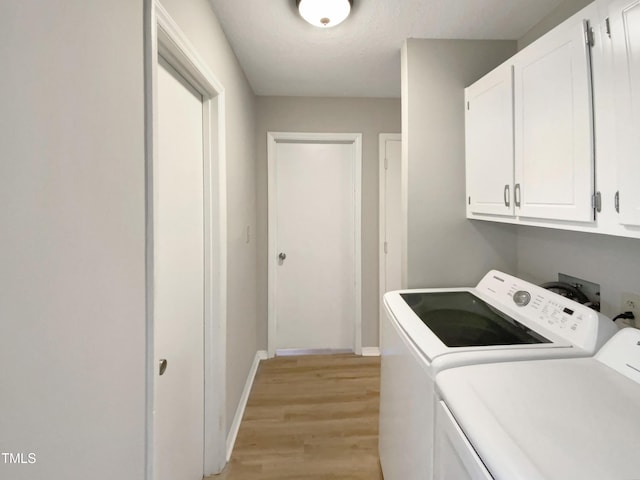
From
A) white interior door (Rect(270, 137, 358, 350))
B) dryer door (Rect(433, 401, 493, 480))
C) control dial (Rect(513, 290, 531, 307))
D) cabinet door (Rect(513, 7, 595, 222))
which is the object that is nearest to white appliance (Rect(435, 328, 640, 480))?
dryer door (Rect(433, 401, 493, 480))

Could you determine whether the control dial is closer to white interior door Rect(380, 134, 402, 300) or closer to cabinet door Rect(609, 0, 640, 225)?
cabinet door Rect(609, 0, 640, 225)

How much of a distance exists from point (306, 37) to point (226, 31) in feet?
1.48

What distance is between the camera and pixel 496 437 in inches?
25.0

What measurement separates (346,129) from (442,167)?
3.96ft

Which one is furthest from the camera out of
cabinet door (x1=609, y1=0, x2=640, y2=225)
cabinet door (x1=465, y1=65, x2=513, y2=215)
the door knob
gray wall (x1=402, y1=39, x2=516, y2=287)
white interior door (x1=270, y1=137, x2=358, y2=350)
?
A: white interior door (x1=270, y1=137, x2=358, y2=350)

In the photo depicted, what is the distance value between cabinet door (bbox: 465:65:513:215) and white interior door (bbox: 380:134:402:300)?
1025 mm

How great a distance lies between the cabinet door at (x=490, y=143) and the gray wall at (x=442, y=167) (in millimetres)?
83

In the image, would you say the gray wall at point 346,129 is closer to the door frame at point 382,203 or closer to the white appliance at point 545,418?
the door frame at point 382,203

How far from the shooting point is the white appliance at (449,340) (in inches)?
38.1

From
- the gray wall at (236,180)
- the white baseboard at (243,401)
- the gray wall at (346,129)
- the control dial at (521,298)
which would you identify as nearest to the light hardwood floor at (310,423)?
the white baseboard at (243,401)

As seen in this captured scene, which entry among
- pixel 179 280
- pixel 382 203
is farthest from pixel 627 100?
pixel 382 203

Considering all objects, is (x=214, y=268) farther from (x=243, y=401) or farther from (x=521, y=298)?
(x=521, y=298)

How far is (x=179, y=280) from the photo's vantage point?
1.27m

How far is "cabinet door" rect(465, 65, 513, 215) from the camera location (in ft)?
4.66
